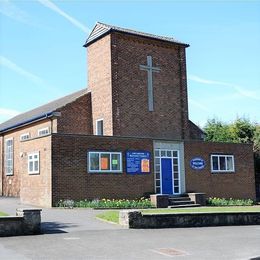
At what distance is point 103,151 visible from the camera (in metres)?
23.4

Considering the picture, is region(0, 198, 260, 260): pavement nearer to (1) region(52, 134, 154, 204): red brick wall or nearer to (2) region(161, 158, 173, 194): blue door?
(1) region(52, 134, 154, 204): red brick wall

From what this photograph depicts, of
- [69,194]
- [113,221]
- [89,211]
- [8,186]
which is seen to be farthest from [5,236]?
[8,186]

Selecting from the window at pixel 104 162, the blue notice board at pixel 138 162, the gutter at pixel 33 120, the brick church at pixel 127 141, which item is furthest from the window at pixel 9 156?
the blue notice board at pixel 138 162

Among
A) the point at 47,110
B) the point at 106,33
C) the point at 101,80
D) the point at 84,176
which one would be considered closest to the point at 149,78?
the point at 101,80

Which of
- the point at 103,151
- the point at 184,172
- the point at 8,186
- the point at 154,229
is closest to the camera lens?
the point at 154,229

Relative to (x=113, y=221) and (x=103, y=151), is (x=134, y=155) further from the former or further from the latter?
(x=113, y=221)

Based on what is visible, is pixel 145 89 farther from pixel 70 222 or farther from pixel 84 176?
pixel 70 222

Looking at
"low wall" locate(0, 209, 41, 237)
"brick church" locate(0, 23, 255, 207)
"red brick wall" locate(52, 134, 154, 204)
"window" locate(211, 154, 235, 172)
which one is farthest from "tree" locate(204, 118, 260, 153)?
"low wall" locate(0, 209, 41, 237)

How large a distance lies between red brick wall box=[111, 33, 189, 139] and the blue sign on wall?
9.38 ft

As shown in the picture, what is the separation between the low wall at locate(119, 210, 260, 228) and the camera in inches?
584

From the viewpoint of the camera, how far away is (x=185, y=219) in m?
15.8

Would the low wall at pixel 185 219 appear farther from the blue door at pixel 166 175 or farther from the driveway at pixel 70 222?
the blue door at pixel 166 175

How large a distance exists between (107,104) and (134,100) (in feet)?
5.84

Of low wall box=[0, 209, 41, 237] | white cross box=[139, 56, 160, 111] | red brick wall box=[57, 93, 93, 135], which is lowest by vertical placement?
low wall box=[0, 209, 41, 237]
